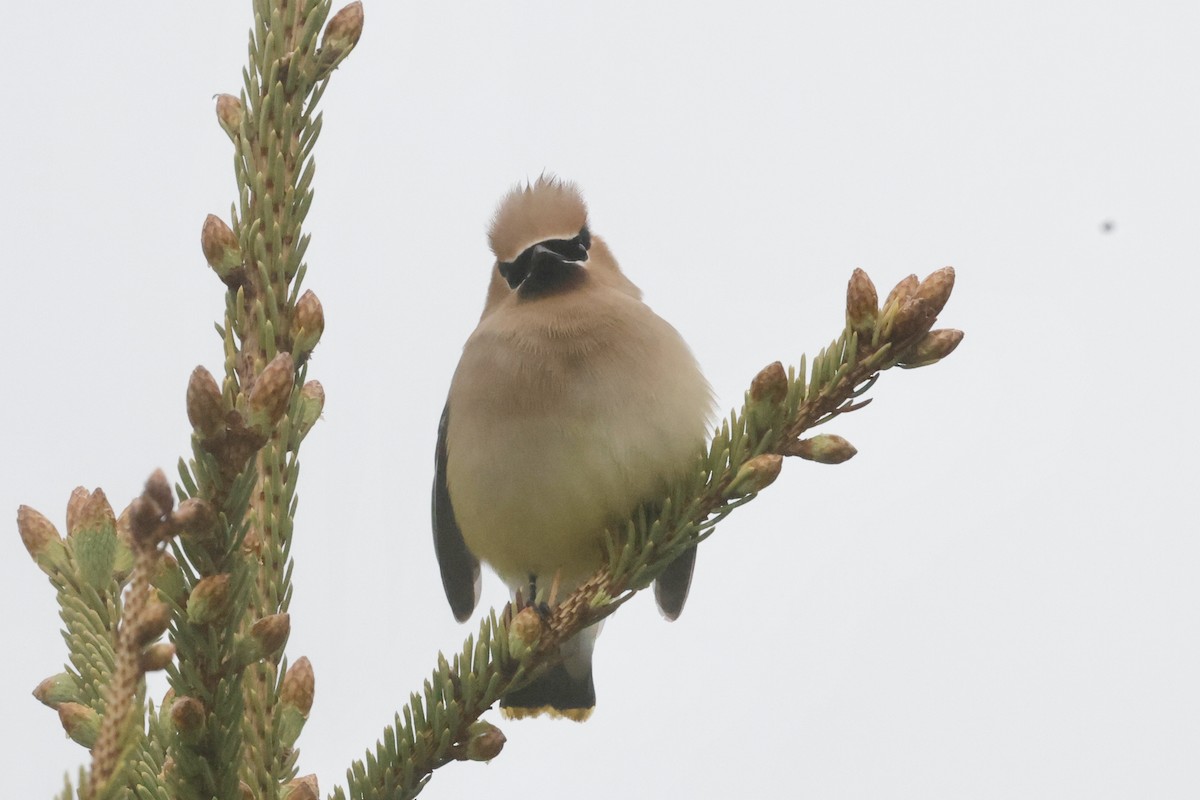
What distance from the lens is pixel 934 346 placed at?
1.95 metres

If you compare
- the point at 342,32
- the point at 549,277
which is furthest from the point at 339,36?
the point at 549,277

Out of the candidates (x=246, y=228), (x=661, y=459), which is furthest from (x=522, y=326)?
(x=246, y=228)

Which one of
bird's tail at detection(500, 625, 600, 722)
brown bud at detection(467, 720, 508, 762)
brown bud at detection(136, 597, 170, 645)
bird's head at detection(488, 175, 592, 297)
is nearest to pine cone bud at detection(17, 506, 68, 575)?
brown bud at detection(467, 720, 508, 762)

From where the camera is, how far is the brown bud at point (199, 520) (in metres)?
1.39

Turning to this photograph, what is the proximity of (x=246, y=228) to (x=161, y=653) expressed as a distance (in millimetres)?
862

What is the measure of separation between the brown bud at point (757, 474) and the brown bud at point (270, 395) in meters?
0.85

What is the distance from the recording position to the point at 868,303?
1972 millimetres

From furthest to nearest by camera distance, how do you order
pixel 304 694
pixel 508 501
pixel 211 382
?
pixel 508 501, pixel 304 694, pixel 211 382

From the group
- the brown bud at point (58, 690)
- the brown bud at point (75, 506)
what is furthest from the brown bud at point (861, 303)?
the brown bud at point (58, 690)

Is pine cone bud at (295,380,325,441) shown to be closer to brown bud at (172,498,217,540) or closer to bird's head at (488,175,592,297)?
brown bud at (172,498,217,540)

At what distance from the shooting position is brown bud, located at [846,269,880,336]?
1959 mm

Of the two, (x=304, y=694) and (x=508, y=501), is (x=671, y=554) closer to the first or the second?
(x=304, y=694)

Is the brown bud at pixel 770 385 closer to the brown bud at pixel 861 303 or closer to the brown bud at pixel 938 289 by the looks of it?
the brown bud at pixel 861 303

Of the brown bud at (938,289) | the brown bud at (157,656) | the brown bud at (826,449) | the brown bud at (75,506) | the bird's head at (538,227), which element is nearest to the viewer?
the brown bud at (157,656)
